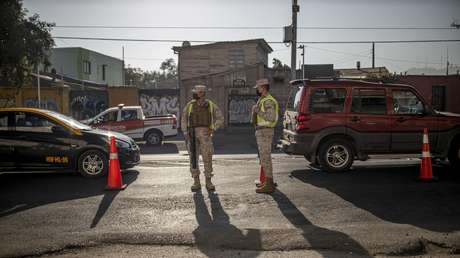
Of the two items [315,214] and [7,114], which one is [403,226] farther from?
[7,114]

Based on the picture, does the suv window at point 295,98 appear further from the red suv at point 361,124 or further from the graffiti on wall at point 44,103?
the graffiti on wall at point 44,103

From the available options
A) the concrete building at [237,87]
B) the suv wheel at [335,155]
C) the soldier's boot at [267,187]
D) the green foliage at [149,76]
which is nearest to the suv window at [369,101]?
the suv wheel at [335,155]

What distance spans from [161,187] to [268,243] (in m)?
3.56

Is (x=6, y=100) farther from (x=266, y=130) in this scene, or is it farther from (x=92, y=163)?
(x=266, y=130)

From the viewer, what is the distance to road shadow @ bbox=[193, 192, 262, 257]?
16.4 ft

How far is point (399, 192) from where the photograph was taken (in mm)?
7547

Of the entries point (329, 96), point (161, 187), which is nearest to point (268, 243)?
point (161, 187)

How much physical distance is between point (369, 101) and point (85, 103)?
867 inches

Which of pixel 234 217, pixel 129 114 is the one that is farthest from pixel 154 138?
pixel 234 217

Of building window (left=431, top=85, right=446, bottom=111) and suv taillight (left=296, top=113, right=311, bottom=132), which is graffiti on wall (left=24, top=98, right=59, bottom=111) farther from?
building window (left=431, top=85, right=446, bottom=111)

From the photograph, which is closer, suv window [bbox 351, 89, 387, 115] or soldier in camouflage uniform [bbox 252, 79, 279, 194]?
soldier in camouflage uniform [bbox 252, 79, 279, 194]

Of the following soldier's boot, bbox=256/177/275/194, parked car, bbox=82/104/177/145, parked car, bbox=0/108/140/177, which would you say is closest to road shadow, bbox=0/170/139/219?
parked car, bbox=0/108/140/177

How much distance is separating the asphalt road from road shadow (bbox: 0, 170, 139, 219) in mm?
18

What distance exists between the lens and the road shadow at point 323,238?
489 cm
